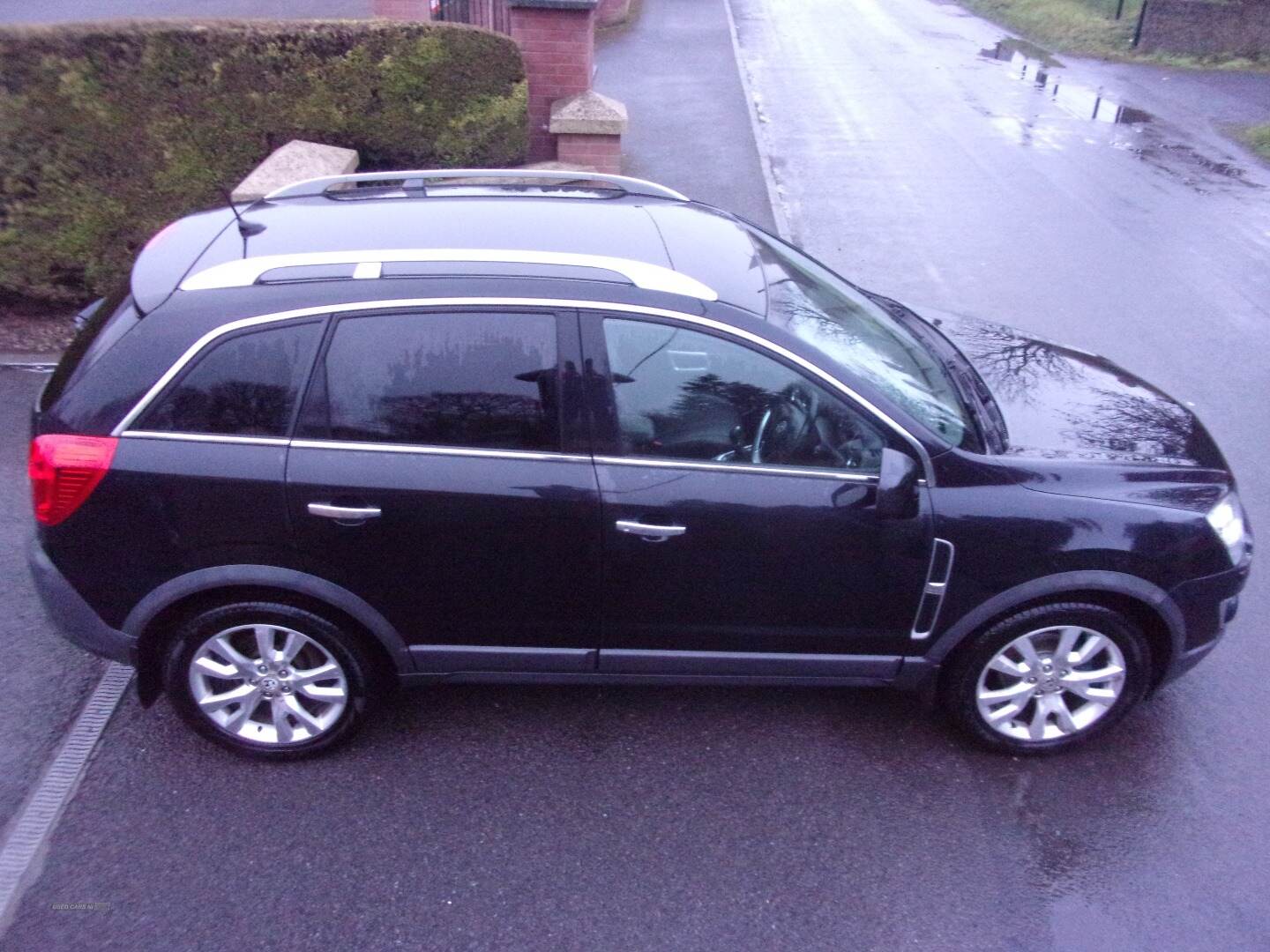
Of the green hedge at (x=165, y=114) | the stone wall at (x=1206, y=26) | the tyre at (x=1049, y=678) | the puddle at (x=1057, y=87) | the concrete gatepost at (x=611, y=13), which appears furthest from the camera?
the stone wall at (x=1206, y=26)

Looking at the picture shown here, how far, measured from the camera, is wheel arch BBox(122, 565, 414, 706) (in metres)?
3.47

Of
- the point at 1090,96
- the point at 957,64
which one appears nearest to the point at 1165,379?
the point at 1090,96

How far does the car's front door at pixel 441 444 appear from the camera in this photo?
3.40 m

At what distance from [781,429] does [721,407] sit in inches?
8.1

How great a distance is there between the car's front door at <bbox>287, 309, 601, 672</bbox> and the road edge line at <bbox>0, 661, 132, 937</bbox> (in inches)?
45.6

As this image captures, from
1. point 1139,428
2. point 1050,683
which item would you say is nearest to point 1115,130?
point 1139,428

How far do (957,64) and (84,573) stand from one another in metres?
20.2

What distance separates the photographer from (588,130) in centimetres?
921

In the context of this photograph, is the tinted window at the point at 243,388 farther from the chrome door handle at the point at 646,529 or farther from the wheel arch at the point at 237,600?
the chrome door handle at the point at 646,529

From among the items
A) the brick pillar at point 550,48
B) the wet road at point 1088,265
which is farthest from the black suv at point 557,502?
the brick pillar at point 550,48

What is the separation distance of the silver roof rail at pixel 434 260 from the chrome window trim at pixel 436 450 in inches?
20.9

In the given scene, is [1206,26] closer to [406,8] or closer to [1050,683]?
[406,8]

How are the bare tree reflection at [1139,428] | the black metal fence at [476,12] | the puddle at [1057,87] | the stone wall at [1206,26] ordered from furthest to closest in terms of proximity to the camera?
the stone wall at [1206,26] < the puddle at [1057,87] < the black metal fence at [476,12] < the bare tree reflection at [1139,428]

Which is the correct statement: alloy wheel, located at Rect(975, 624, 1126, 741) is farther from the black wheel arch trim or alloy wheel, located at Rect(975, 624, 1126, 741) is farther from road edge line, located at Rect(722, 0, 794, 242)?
road edge line, located at Rect(722, 0, 794, 242)
